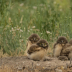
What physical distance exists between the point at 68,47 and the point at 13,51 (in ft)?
7.47

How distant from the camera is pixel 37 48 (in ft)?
26.5

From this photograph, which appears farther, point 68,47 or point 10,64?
point 68,47

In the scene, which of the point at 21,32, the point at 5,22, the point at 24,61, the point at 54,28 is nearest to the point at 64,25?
the point at 54,28

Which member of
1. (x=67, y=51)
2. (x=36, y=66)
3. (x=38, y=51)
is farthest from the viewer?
(x=67, y=51)

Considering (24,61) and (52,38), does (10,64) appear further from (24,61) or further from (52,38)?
(52,38)

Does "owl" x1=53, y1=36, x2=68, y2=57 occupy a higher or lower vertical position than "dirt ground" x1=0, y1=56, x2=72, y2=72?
higher

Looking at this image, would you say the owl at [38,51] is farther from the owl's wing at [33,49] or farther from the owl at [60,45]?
the owl at [60,45]

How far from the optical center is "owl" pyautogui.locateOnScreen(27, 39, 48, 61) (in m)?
8.05

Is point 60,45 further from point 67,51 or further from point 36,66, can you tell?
point 36,66

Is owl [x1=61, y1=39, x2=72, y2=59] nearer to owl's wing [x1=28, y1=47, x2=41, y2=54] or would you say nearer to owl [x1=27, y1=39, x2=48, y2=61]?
owl [x1=27, y1=39, x2=48, y2=61]

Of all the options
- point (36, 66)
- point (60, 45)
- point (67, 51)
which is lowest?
point (36, 66)

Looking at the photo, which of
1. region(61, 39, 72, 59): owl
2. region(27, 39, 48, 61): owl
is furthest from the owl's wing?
region(61, 39, 72, 59): owl

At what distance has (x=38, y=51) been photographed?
8055mm

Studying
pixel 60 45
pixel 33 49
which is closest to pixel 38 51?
pixel 33 49
